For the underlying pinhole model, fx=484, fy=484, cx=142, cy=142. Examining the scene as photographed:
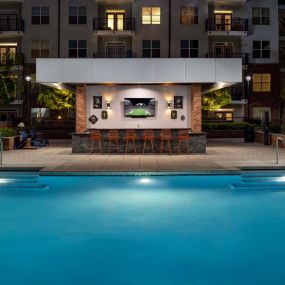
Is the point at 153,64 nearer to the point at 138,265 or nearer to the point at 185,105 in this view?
the point at 185,105

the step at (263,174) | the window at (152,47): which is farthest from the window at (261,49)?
the step at (263,174)

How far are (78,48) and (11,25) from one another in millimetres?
6069

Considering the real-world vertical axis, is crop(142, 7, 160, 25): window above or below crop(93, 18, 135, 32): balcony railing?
above

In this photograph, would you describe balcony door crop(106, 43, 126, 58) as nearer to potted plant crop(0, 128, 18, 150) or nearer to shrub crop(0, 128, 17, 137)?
shrub crop(0, 128, 17, 137)

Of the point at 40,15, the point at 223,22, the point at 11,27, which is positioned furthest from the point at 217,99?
the point at 11,27

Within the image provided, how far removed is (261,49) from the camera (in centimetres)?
4216

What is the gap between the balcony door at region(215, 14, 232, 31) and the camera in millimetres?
40531

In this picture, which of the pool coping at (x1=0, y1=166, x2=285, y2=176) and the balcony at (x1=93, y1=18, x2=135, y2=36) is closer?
the pool coping at (x1=0, y1=166, x2=285, y2=176)

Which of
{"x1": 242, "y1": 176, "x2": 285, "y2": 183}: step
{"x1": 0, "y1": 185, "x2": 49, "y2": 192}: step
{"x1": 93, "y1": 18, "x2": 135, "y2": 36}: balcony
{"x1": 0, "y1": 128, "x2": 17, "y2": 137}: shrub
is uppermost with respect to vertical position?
{"x1": 93, "y1": 18, "x2": 135, "y2": 36}: balcony

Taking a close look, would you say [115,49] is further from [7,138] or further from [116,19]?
[7,138]

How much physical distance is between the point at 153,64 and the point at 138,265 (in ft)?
51.6

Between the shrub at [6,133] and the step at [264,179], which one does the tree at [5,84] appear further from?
the step at [264,179]

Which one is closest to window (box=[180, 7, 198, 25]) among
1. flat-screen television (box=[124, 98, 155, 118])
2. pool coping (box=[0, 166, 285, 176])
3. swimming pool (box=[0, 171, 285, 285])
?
flat-screen television (box=[124, 98, 155, 118])

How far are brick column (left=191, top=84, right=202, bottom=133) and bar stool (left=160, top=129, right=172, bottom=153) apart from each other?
2.80 metres
